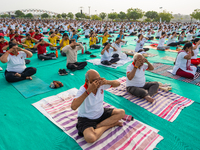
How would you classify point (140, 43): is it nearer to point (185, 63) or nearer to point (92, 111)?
point (185, 63)

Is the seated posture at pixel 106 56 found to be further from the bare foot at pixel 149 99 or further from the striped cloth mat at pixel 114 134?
the striped cloth mat at pixel 114 134

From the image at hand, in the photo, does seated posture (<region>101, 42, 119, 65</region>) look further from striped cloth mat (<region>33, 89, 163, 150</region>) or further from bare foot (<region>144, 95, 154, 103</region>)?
striped cloth mat (<region>33, 89, 163, 150</region>)

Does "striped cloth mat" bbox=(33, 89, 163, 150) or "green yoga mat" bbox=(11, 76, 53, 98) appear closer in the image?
"striped cloth mat" bbox=(33, 89, 163, 150)

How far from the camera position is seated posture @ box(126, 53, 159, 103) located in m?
3.65

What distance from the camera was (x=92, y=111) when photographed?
2494mm

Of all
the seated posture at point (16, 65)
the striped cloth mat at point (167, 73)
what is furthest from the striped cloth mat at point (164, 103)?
the seated posture at point (16, 65)

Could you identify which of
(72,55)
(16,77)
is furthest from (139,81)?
(16,77)

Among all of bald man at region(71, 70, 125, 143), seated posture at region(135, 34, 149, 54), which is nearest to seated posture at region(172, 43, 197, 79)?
seated posture at region(135, 34, 149, 54)

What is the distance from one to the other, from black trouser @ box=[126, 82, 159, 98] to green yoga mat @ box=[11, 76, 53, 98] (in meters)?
2.44

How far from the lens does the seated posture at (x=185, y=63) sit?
16.4 feet

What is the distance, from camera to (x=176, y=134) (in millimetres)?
2691

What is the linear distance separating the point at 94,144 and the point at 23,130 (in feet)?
4.68

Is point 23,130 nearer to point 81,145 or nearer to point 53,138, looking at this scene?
point 53,138

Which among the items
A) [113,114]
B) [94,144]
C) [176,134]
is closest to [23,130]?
[94,144]
